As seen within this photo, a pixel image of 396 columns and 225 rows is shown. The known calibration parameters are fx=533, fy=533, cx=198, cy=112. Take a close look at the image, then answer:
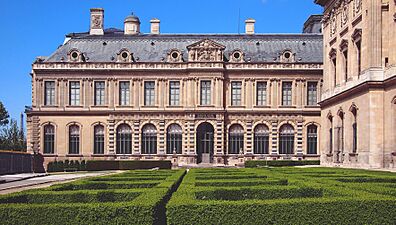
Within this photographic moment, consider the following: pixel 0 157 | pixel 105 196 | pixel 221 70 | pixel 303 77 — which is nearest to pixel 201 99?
pixel 221 70

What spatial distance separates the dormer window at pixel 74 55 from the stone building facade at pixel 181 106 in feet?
0.37

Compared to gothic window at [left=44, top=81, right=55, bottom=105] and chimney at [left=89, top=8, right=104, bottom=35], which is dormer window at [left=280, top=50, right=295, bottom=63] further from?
gothic window at [left=44, top=81, right=55, bottom=105]

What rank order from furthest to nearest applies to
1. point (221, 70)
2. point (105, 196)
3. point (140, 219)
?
point (221, 70), point (105, 196), point (140, 219)

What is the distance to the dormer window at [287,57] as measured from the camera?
2386 inches

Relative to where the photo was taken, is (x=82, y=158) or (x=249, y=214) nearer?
(x=249, y=214)

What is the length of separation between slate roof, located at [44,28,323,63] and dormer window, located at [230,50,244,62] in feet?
3.64

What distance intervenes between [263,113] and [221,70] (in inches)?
272

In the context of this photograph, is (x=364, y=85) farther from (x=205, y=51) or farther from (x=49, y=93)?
(x=49, y=93)

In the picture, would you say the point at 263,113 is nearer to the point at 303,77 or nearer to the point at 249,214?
the point at 303,77

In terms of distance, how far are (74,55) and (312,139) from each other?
2898cm

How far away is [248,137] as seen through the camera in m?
60.7

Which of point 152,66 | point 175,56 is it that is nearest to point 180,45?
point 175,56

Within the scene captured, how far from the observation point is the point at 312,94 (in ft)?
200

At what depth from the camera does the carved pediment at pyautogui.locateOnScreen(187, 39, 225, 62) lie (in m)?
60.0
